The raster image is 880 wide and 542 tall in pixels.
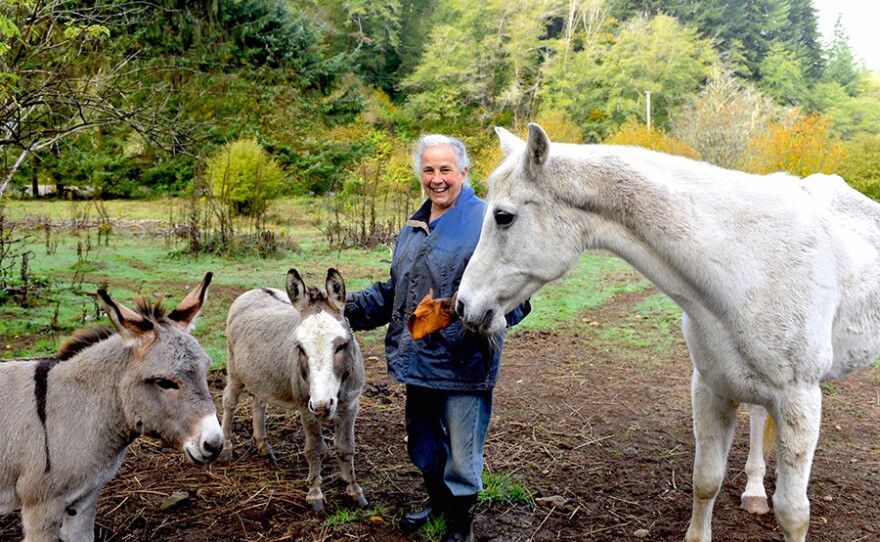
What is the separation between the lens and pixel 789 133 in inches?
937

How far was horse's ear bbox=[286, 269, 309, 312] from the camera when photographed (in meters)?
3.78

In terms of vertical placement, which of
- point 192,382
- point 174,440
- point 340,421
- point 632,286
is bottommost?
point 632,286

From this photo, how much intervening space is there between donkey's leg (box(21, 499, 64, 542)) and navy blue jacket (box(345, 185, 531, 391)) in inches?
71.5

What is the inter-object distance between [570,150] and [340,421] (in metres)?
2.39

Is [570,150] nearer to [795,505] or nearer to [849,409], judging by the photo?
[795,505]

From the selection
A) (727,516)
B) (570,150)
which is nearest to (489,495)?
(727,516)

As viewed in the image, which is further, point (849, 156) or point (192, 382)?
point (849, 156)

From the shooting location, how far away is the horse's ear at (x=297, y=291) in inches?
149

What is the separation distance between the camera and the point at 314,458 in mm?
3902

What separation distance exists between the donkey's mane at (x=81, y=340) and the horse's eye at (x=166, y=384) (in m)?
0.63

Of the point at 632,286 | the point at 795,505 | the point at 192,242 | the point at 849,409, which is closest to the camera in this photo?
the point at 795,505

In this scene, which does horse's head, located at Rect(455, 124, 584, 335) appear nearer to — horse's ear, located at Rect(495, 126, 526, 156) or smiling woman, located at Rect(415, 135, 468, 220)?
horse's ear, located at Rect(495, 126, 526, 156)

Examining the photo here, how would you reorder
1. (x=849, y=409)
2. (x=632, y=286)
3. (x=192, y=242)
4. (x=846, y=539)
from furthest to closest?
(x=192, y=242), (x=632, y=286), (x=849, y=409), (x=846, y=539)

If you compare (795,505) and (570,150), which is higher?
(570,150)
